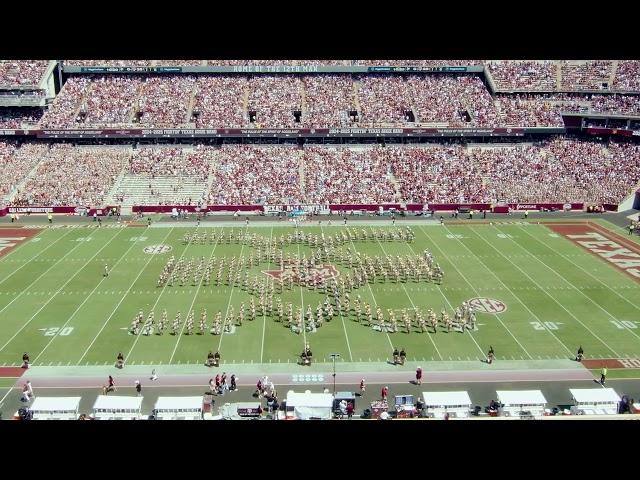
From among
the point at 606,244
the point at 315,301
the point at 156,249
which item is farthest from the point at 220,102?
Result: the point at 606,244

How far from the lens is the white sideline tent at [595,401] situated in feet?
78.4

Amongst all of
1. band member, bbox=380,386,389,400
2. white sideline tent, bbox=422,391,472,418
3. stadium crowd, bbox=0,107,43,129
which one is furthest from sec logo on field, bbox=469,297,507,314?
stadium crowd, bbox=0,107,43,129

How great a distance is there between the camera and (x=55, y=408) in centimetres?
2341

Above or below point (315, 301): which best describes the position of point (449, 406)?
below

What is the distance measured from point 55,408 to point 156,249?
21.4m

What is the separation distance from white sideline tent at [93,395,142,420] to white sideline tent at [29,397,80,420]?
0.76 meters

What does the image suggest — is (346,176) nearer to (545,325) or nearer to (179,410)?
(545,325)

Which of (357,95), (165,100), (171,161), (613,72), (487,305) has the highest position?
(613,72)

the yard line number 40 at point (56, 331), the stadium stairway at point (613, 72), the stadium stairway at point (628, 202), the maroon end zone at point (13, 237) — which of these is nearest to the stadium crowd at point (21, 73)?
the maroon end zone at point (13, 237)

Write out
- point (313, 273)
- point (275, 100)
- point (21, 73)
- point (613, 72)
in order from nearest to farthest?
1. point (313, 273)
2. point (21, 73)
3. point (275, 100)
4. point (613, 72)

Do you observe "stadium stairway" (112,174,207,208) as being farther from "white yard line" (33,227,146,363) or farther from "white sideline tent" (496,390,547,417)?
"white sideline tent" (496,390,547,417)

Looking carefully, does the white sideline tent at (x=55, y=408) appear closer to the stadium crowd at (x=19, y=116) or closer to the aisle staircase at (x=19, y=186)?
the aisle staircase at (x=19, y=186)

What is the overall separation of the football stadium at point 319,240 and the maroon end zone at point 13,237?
0.26m

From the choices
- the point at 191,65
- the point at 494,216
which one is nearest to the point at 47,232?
the point at 191,65
